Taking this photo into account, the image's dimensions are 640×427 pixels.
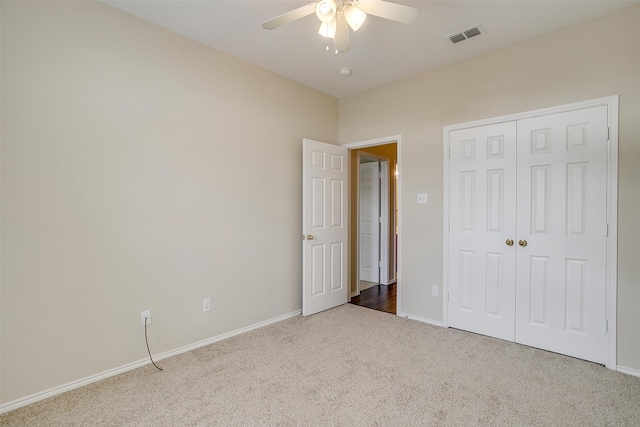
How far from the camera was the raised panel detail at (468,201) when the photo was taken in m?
3.15

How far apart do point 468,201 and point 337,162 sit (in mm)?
1601

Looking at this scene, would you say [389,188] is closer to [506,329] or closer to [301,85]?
[301,85]

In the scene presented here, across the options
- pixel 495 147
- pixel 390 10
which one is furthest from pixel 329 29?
pixel 495 147

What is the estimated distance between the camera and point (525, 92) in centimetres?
284

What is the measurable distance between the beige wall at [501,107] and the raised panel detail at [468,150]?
22 centimetres

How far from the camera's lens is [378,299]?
4.39m

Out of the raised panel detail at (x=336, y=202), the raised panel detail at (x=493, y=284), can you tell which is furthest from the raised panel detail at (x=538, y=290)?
the raised panel detail at (x=336, y=202)

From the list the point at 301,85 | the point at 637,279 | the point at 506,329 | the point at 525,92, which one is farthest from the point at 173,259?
the point at 637,279

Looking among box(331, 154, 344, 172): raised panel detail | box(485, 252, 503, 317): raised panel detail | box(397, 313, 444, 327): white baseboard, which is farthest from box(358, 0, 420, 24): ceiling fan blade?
box(397, 313, 444, 327): white baseboard

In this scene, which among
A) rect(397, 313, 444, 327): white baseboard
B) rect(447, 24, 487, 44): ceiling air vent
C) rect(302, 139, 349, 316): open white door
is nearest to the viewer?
rect(447, 24, 487, 44): ceiling air vent

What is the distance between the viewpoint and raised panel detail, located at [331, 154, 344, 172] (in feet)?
13.0

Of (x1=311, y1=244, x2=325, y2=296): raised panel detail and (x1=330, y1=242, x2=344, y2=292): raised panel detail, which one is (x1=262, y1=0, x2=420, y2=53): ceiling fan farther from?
(x1=330, y1=242, x2=344, y2=292): raised panel detail

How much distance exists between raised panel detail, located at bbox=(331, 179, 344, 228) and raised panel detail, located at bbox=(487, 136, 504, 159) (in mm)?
1699

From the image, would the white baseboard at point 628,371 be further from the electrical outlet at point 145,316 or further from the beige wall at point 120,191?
the electrical outlet at point 145,316
